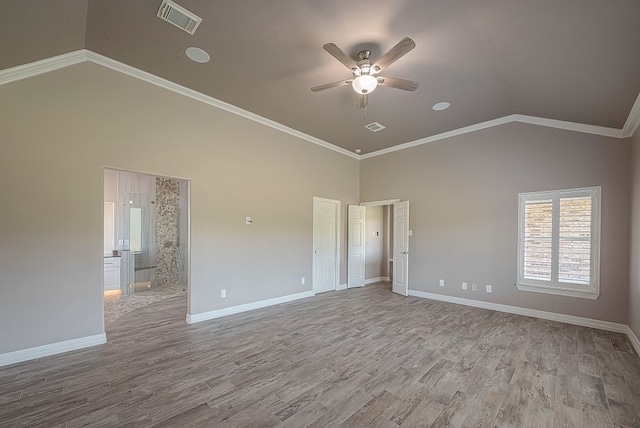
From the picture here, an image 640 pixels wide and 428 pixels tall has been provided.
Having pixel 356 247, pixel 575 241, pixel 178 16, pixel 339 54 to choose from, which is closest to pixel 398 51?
pixel 339 54

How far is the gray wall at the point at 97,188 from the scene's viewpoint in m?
3.03

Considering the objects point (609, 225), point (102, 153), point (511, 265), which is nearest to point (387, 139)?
point (511, 265)

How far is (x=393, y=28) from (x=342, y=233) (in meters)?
4.78

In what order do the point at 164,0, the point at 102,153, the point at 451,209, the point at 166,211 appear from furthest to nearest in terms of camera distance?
the point at 166,211, the point at 451,209, the point at 102,153, the point at 164,0

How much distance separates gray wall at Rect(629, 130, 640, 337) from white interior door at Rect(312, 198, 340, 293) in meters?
4.85

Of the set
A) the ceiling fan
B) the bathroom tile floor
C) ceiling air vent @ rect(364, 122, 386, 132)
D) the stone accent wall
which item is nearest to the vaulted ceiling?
the ceiling fan

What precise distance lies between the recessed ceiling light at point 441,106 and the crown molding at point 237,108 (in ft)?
3.99

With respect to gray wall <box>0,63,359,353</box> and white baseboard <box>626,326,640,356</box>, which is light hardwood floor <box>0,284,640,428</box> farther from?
gray wall <box>0,63,359,353</box>

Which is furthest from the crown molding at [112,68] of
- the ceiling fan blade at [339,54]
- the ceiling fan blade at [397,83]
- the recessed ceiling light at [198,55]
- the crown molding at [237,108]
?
the ceiling fan blade at [397,83]

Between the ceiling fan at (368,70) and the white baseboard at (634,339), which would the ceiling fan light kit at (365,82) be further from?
the white baseboard at (634,339)

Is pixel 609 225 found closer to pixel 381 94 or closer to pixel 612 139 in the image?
pixel 612 139

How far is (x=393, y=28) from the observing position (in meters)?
2.75

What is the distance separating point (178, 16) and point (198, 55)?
630 millimetres

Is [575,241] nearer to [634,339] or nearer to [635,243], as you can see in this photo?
[635,243]
